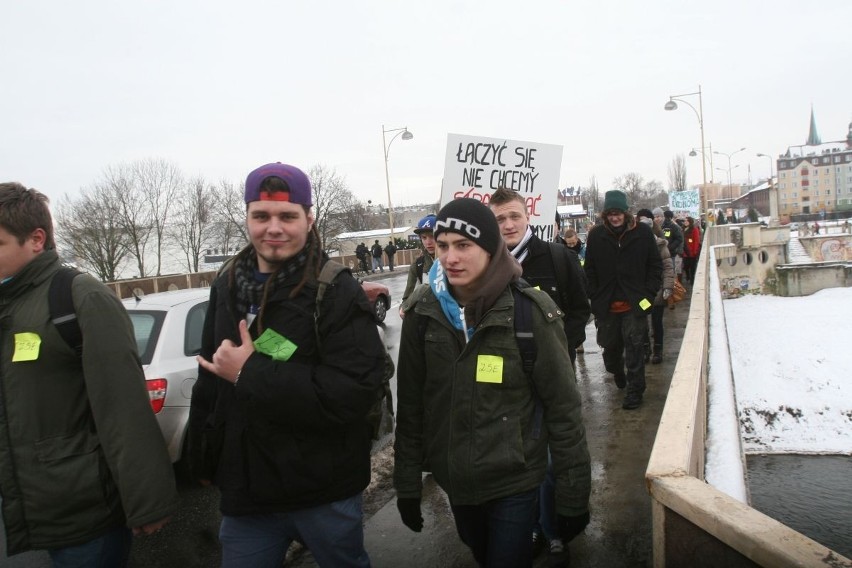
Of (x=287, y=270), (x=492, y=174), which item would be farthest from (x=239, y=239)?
(x=287, y=270)

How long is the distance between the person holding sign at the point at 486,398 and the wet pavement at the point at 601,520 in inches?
43.2

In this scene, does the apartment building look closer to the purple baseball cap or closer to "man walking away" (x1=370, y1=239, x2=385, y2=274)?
"man walking away" (x1=370, y1=239, x2=385, y2=274)

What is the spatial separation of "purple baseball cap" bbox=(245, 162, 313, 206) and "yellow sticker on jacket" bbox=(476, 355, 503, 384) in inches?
35.0

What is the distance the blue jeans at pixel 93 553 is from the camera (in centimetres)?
218

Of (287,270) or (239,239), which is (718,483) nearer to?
(287,270)

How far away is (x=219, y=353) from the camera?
6.70ft

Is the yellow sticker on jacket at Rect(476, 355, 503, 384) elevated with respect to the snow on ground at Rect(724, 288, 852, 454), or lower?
elevated

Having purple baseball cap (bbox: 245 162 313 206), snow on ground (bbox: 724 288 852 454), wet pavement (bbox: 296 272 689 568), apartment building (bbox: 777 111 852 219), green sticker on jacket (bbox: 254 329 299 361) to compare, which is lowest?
snow on ground (bbox: 724 288 852 454)

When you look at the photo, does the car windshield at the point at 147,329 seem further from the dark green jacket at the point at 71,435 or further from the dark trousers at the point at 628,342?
the dark trousers at the point at 628,342

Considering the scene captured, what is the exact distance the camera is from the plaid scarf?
215 cm

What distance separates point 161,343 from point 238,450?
2.98 metres

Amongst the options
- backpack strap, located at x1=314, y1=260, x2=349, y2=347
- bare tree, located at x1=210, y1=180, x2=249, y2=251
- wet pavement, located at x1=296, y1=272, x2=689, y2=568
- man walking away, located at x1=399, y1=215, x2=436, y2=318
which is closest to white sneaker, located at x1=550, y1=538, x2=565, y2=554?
wet pavement, located at x1=296, y1=272, x2=689, y2=568

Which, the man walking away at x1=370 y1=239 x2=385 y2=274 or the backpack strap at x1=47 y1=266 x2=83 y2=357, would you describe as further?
the man walking away at x1=370 y1=239 x2=385 y2=274

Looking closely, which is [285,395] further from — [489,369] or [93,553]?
[93,553]
